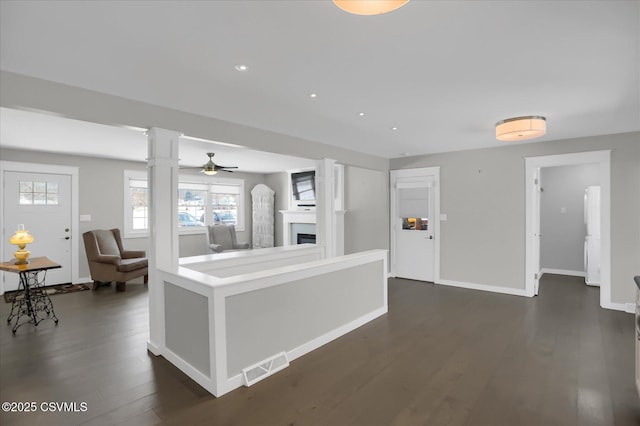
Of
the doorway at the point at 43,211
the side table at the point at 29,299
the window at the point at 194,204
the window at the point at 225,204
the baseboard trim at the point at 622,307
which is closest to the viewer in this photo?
the side table at the point at 29,299

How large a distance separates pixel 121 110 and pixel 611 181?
576 centimetres

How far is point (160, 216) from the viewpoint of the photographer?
9.66ft

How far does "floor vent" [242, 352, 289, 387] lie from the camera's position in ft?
8.17

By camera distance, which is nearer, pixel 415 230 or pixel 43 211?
pixel 43 211

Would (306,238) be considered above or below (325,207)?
below

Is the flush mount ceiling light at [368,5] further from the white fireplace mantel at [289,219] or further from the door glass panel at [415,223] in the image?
the white fireplace mantel at [289,219]

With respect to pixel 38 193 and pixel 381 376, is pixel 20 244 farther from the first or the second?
pixel 381 376

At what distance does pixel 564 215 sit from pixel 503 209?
7.71 ft

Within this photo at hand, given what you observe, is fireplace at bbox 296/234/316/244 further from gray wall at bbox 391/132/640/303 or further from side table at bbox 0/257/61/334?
side table at bbox 0/257/61/334

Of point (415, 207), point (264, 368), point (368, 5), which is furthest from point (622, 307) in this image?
point (368, 5)

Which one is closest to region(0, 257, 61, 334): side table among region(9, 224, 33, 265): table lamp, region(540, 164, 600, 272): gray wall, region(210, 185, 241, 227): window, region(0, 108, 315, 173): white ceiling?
region(9, 224, 33, 265): table lamp

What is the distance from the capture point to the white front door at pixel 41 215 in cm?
518

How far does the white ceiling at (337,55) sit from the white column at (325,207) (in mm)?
1408

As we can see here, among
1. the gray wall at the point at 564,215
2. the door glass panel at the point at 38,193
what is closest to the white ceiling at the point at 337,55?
the gray wall at the point at 564,215
